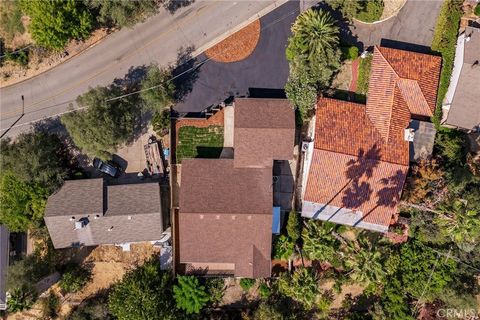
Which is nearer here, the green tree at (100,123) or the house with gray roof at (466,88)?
the green tree at (100,123)

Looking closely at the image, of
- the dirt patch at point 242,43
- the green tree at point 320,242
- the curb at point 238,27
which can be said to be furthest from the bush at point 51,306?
the dirt patch at point 242,43

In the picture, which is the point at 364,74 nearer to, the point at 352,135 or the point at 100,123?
the point at 352,135

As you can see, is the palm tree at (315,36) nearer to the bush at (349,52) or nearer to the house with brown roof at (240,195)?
the bush at (349,52)

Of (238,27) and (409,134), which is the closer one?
(409,134)

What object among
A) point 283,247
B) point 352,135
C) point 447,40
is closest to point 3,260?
point 283,247

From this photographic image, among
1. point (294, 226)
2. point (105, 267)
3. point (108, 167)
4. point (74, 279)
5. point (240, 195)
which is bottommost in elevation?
point (74, 279)

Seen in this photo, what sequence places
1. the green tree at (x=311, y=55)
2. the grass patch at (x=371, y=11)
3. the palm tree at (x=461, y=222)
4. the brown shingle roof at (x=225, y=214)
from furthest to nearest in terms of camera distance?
the grass patch at (x=371, y=11) < the brown shingle roof at (x=225, y=214) < the green tree at (x=311, y=55) < the palm tree at (x=461, y=222)

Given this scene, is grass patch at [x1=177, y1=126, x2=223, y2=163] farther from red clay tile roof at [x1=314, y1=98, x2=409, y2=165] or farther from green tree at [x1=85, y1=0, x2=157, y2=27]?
green tree at [x1=85, y1=0, x2=157, y2=27]
